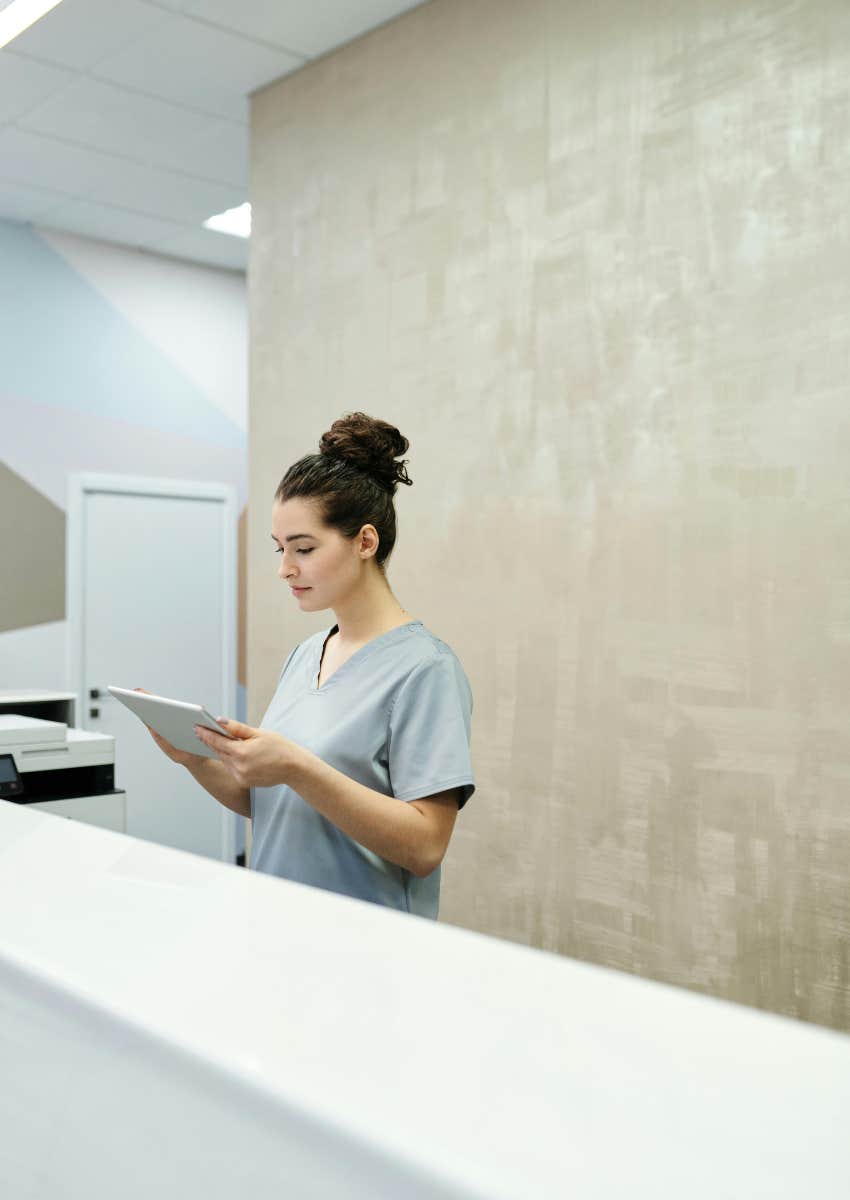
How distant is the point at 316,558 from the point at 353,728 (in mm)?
271

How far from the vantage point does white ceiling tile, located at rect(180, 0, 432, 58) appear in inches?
125

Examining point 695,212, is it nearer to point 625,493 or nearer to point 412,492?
point 625,493

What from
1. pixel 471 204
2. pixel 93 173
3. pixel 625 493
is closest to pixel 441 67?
pixel 471 204

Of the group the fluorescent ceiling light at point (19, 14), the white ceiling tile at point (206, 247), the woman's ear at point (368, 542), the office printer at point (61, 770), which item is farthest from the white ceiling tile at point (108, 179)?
the woman's ear at point (368, 542)

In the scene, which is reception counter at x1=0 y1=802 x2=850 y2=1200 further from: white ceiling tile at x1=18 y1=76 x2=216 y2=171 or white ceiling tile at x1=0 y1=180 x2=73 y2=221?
white ceiling tile at x1=0 y1=180 x2=73 y2=221

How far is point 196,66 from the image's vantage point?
3.54 meters

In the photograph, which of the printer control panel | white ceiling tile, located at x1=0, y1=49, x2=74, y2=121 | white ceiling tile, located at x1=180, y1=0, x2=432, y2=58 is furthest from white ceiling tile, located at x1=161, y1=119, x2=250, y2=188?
the printer control panel

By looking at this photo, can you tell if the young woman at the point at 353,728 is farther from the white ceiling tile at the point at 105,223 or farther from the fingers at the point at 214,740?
the white ceiling tile at the point at 105,223

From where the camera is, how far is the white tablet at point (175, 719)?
4.99 feet

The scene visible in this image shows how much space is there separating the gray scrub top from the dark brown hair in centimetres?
20

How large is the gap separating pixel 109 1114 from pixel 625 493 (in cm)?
218

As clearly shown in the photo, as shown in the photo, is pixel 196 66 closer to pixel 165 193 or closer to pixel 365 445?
pixel 165 193

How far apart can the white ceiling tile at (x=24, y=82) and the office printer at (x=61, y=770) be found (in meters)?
2.06

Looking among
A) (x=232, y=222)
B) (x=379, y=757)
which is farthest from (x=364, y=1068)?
(x=232, y=222)
